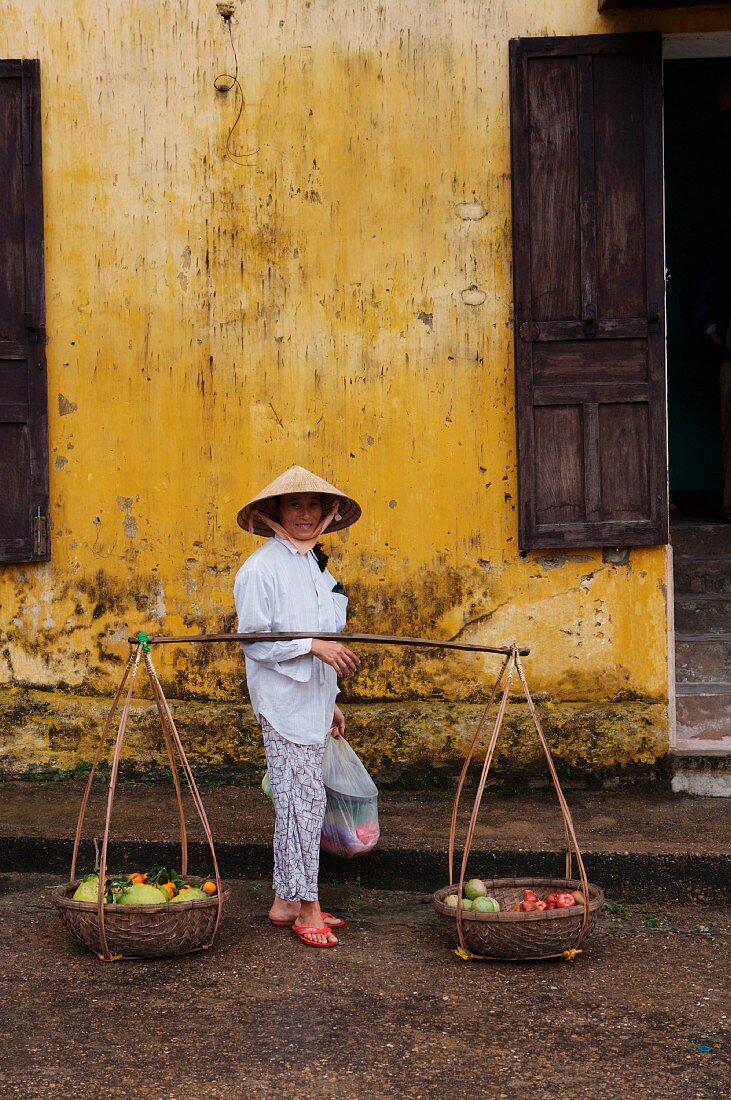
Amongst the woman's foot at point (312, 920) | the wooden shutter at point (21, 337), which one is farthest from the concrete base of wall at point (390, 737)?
the woman's foot at point (312, 920)

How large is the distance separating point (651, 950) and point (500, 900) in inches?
21.6

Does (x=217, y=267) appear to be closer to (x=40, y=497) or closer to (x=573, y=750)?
(x=40, y=497)

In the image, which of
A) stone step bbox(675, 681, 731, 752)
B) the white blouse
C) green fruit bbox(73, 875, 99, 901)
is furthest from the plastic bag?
stone step bbox(675, 681, 731, 752)

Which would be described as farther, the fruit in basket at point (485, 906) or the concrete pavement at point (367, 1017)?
the fruit in basket at point (485, 906)

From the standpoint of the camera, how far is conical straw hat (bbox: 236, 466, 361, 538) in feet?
14.2

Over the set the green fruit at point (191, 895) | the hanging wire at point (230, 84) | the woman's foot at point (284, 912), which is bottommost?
the woman's foot at point (284, 912)

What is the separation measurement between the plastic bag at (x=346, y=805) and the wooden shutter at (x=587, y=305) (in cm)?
158

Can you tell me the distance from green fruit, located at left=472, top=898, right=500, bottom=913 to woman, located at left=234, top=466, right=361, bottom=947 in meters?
0.56

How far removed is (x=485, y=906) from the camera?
4.05 meters

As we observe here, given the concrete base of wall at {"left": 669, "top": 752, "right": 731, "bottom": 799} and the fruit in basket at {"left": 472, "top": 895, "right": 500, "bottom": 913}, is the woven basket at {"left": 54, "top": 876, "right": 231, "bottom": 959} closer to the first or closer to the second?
the fruit in basket at {"left": 472, "top": 895, "right": 500, "bottom": 913}

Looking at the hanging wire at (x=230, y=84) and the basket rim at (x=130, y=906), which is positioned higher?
the hanging wire at (x=230, y=84)

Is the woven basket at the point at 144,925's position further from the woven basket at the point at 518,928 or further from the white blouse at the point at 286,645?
the woven basket at the point at 518,928

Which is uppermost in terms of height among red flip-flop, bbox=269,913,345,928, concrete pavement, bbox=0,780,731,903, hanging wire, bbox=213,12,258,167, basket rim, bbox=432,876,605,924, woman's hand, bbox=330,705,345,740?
hanging wire, bbox=213,12,258,167

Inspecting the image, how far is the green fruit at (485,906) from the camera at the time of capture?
4.03m
